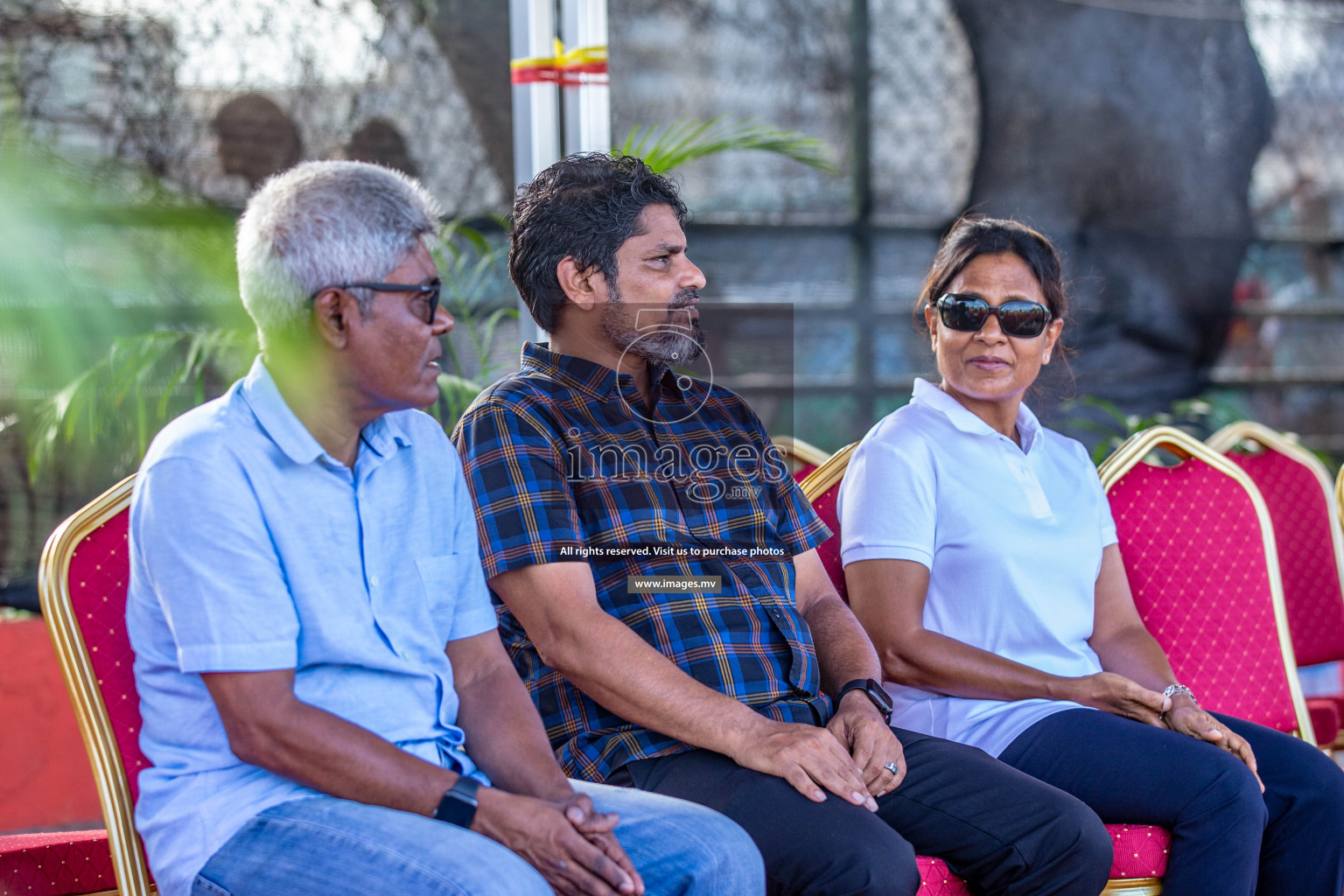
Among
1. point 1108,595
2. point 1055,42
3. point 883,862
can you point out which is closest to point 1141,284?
point 1055,42

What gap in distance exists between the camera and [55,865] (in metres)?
1.49

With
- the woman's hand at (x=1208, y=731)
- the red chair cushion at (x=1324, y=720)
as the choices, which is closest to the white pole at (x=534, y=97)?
the woman's hand at (x=1208, y=731)

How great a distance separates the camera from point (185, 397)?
301 cm

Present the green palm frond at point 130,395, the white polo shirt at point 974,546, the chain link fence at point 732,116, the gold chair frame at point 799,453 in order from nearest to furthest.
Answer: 1. the white polo shirt at point 974,546
2. the gold chair frame at point 799,453
3. the green palm frond at point 130,395
4. the chain link fence at point 732,116

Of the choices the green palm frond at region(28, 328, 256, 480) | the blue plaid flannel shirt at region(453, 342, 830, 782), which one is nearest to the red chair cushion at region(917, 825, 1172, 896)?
the blue plaid flannel shirt at region(453, 342, 830, 782)

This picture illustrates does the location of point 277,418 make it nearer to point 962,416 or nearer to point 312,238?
point 312,238

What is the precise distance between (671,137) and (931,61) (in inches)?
55.5

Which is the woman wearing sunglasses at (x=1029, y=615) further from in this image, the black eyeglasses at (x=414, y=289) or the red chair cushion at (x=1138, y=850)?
the black eyeglasses at (x=414, y=289)

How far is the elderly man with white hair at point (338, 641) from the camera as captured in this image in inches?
46.9

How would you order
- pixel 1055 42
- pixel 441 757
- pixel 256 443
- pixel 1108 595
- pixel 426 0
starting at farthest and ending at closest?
1. pixel 1055 42
2. pixel 426 0
3. pixel 1108 595
4. pixel 441 757
5. pixel 256 443

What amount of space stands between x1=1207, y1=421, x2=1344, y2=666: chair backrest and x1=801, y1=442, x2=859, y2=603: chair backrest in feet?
3.70

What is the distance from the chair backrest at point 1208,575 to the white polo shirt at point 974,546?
319mm

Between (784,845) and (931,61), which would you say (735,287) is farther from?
(784,845)

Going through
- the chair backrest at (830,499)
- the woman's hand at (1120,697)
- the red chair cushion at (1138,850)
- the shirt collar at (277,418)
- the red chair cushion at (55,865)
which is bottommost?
the red chair cushion at (1138,850)
